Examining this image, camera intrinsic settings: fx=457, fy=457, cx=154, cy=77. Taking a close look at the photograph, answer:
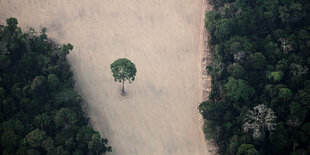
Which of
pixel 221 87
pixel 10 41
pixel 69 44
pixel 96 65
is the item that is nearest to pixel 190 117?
pixel 221 87

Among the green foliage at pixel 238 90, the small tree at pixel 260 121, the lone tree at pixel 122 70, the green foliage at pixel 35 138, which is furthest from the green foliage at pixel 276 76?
the green foliage at pixel 35 138

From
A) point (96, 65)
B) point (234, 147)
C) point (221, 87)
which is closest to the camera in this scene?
point (234, 147)

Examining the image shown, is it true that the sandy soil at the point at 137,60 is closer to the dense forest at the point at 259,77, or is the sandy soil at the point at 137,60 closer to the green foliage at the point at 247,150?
the dense forest at the point at 259,77

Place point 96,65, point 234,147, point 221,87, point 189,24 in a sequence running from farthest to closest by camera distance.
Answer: point 189,24
point 96,65
point 221,87
point 234,147

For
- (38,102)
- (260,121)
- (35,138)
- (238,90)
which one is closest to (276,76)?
(238,90)

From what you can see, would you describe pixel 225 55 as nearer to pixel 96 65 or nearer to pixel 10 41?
pixel 96 65

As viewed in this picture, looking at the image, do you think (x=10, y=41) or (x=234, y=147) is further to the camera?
(x=10, y=41)

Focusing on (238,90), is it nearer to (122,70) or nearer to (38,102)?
(122,70)
